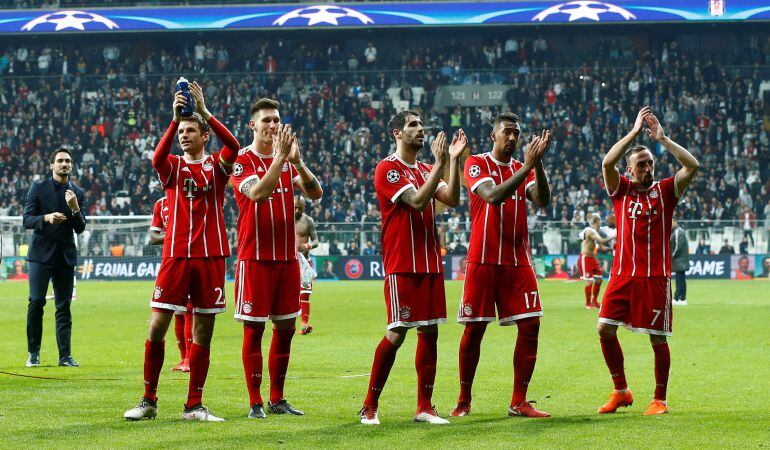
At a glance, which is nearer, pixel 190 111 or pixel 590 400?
pixel 190 111

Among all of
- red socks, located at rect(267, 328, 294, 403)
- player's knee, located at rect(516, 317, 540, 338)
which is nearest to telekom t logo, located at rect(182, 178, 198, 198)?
red socks, located at rect(267, 328, 294, 403)

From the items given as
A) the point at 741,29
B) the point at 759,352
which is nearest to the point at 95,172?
the point at 741,29

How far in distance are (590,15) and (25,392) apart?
38730 millimetres

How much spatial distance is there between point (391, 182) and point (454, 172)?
52cm

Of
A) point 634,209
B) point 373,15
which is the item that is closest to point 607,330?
point 634,209

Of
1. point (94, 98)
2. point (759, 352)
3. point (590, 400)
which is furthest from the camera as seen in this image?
point (94, 98)

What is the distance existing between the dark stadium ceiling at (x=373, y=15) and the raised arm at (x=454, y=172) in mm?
38830

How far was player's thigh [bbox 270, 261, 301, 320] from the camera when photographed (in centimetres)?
908

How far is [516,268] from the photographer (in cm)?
933

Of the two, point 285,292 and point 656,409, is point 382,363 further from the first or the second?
point 656,409

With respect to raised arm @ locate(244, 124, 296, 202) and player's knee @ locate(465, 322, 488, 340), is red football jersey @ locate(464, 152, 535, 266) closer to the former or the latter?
player's knee @ locate(465, 322, 488, 340)

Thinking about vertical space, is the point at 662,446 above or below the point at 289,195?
below

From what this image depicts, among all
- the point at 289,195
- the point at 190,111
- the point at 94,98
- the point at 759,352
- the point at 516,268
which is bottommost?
the point at 759,352

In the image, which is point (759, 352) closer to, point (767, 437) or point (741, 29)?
point (767, 437)
